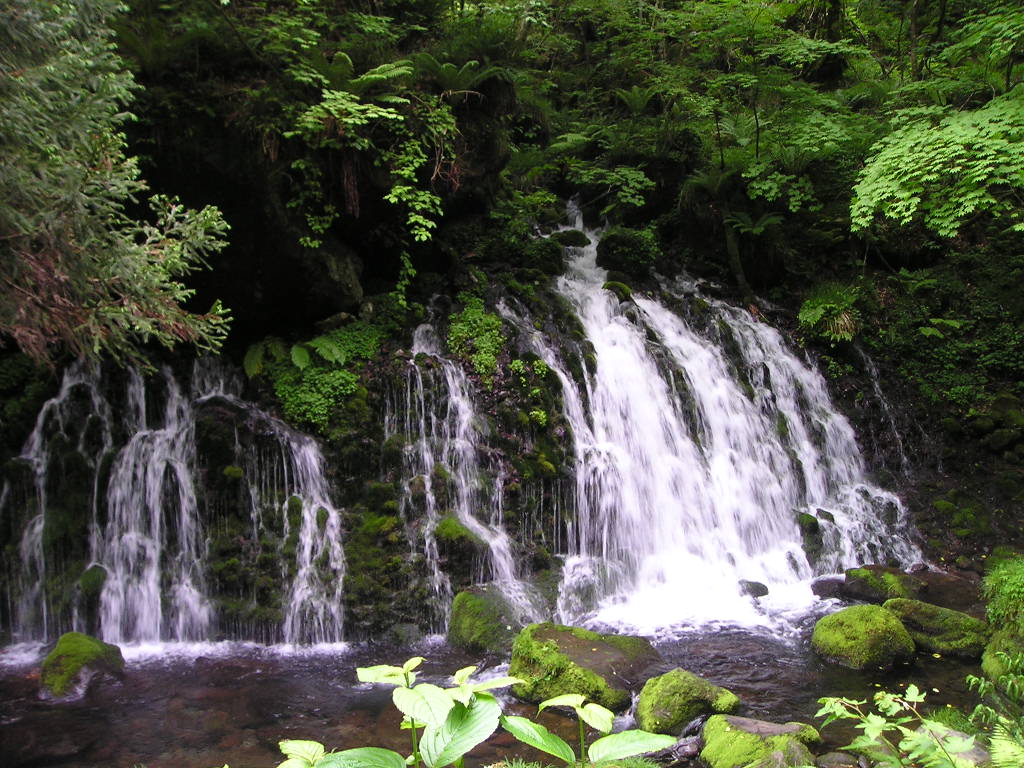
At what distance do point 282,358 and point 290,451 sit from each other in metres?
1.50

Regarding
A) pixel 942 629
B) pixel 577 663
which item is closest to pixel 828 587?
pixel 942 629

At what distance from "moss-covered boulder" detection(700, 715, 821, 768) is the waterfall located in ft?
14.2

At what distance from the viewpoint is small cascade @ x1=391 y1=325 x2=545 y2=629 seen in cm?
777

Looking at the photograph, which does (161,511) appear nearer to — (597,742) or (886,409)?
(597,742)

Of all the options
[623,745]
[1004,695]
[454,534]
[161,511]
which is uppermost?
[161,511]

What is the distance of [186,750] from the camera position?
5.07 metres

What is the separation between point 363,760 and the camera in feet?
5.41

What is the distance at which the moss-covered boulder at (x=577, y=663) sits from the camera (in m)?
5.57

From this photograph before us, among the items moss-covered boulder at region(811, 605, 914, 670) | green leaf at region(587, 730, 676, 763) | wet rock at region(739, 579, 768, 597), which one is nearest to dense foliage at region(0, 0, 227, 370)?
green leaf at region(587, 730, 676, 763)

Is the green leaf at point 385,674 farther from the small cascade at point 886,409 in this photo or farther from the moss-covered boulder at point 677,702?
the small cascade at point 886,409

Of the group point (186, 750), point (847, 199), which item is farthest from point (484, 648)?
point (847, 199)

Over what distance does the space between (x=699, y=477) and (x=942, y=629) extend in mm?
3444

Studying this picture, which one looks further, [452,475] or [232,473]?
[452,475]

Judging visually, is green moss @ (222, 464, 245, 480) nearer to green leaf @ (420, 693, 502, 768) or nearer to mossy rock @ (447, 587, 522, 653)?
mossy rock @ (447, 587, 522, 653)
